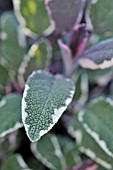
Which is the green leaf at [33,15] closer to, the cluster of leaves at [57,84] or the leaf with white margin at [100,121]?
the cluster of leaves at [57,84]

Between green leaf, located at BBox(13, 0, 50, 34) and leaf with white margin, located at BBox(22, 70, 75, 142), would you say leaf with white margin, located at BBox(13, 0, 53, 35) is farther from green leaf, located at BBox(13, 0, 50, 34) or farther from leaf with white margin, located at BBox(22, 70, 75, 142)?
leaf with white margin, located at BBox(22, 70, 75, 142)

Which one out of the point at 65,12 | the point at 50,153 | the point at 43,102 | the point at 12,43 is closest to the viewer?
the point at 43,102

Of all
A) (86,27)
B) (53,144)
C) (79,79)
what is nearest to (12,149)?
(53,144)

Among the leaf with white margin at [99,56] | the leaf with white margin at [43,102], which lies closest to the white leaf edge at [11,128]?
the leaf with white margin at [43,102]

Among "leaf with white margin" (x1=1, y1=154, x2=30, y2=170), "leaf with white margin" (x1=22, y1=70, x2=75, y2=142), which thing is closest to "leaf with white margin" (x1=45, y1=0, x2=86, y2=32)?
"leaf with white margin" (x1=22, y1=70, x2=75, y2=142)

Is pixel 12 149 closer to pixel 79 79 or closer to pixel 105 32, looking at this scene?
pixel 79 79

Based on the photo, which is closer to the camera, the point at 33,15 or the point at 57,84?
the point at 57,84

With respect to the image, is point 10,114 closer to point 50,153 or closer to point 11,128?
point 11,128

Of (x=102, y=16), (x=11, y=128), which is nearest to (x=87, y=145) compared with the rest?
(x=11, y=128)
